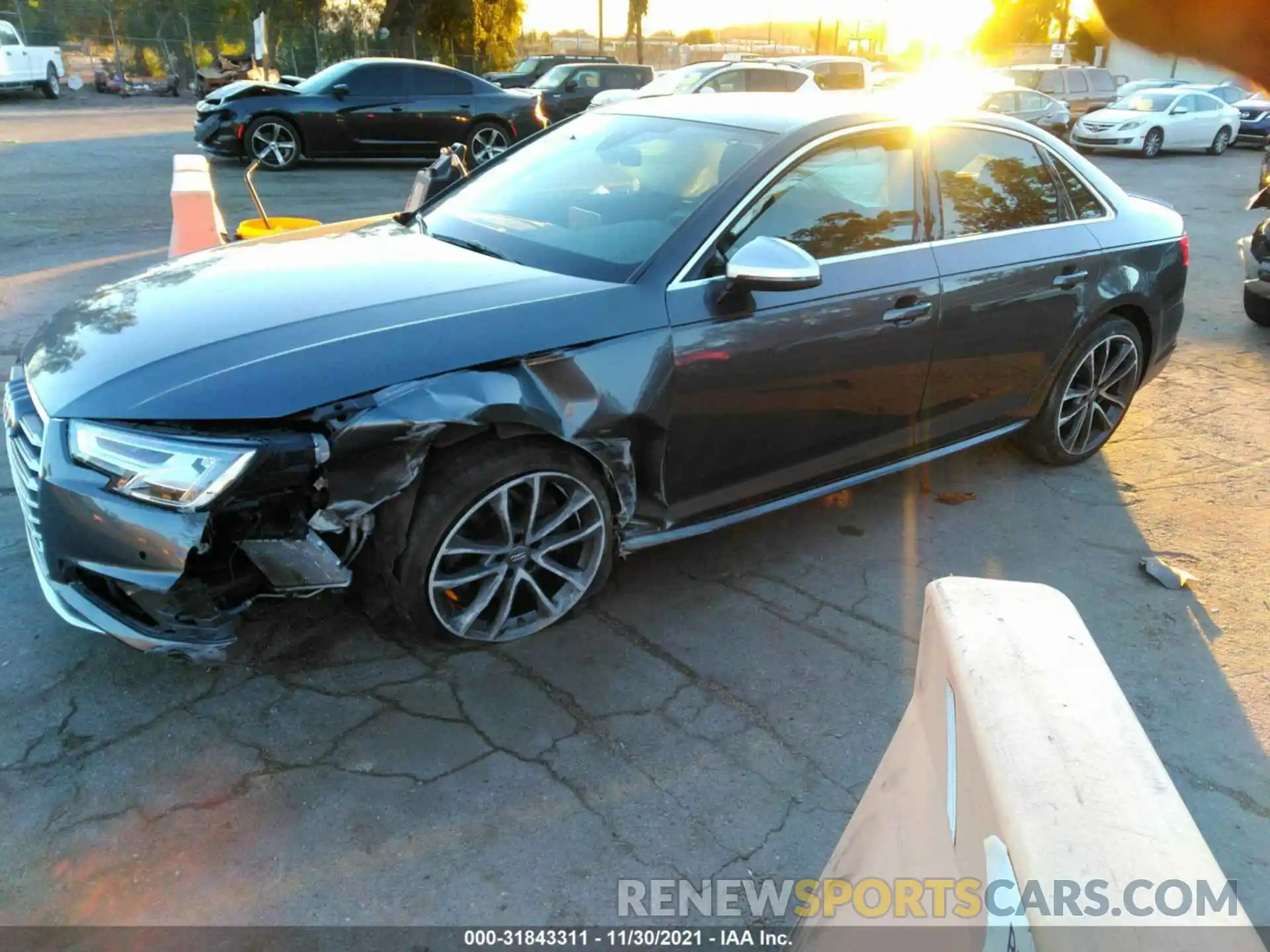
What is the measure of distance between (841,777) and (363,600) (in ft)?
5.01

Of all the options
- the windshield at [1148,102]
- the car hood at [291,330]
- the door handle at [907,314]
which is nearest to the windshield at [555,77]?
the windshield at [1148,102]

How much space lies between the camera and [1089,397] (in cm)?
460

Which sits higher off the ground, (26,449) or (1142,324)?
(26,449)

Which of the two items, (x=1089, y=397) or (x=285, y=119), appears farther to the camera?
(x=285, y=119)

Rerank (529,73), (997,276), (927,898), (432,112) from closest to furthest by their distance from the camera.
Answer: (927,898)
(997,276)
(432,112)
(529,73)

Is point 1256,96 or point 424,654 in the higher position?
point 1256,96

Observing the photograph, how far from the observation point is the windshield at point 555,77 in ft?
62.0

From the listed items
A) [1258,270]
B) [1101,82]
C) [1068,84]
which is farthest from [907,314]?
[1101,82]

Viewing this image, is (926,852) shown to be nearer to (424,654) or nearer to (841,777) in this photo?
(841,777)

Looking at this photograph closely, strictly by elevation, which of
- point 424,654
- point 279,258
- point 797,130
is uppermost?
point 797,130

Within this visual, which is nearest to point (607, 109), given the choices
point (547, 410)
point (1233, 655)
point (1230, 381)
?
point (547, 410)

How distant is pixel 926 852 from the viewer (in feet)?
4.42

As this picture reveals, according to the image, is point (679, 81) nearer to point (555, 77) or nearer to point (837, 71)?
point (555, 77)

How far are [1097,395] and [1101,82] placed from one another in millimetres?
23290
